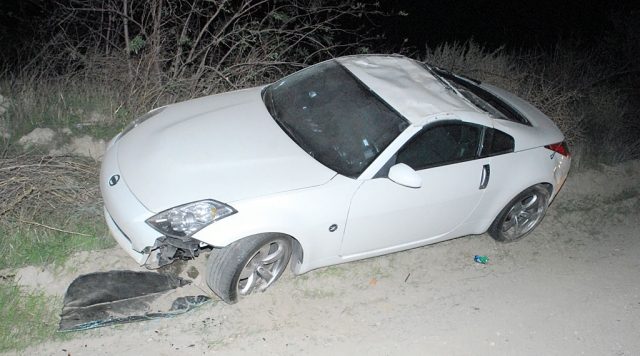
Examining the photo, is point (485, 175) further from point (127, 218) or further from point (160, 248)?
point (127, 218)

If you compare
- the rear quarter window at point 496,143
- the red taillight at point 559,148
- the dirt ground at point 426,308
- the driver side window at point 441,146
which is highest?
the driver side window at point 441,146

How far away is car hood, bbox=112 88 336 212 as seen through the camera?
4156 millimetres

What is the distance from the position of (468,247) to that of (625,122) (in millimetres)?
4132

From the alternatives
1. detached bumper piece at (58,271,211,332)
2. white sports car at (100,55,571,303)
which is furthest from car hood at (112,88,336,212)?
detached bumper piece at (58,271,211,332)

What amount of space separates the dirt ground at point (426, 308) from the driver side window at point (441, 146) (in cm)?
112

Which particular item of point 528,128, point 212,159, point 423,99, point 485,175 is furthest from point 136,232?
point 528,128

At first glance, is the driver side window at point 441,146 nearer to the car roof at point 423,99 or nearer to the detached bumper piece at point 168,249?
the car roof at point 423,99

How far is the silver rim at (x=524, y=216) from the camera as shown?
5.66m

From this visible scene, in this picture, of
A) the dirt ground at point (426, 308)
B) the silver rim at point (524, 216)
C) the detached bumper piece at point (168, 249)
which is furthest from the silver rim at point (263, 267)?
the silver rim at point (524, 216)

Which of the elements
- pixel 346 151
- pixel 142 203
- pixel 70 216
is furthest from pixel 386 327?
pixel 70 216

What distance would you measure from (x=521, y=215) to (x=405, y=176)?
6.80 ft

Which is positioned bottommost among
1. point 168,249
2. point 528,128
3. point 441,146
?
point 528,128

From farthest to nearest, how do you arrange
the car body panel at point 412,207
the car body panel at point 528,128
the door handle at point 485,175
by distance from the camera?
the car body panel at point 528,128, the door handle at point 485,175, the car body panel at point 412,207

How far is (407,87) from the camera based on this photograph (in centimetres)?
507
